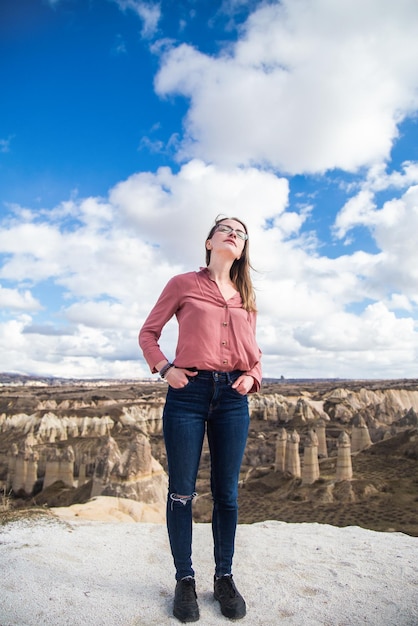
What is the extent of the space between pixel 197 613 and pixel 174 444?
3.10ft

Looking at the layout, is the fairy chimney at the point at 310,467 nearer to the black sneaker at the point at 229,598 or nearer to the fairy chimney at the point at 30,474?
the fairy chimney at the point at 30,474

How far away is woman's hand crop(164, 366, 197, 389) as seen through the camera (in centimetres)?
260

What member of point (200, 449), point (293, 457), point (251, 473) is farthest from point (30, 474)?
point (200, 449)

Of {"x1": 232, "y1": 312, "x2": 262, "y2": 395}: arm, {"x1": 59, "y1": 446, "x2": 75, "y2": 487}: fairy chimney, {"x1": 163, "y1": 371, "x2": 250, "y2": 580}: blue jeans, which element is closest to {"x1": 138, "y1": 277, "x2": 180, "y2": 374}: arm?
{"x1": 163, "y1": 371, "x2": 250, "y2": 580}: blue jeans

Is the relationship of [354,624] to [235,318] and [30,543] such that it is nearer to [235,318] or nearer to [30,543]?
[235,318]

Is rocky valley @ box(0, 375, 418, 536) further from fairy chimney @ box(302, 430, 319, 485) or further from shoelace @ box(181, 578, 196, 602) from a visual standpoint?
shoelace @ box(181, 578, 196, 602)

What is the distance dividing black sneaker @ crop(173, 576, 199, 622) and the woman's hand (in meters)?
1.18

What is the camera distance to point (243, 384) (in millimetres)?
2732

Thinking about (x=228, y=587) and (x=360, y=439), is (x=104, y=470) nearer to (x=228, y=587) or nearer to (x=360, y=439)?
(x=228, y=587)

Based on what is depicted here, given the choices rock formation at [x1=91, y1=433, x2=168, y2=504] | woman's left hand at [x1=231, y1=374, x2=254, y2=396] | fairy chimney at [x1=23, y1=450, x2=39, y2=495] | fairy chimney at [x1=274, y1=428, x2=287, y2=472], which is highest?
woman's left hand at [x1=231, y1=374, x2=254, y2=396]

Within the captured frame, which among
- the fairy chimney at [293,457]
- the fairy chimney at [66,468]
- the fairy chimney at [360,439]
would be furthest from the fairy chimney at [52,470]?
the fairy chimney at [360,439]

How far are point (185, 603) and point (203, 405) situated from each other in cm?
112

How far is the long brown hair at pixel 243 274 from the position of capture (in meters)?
3.12

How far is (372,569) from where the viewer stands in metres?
3.24
